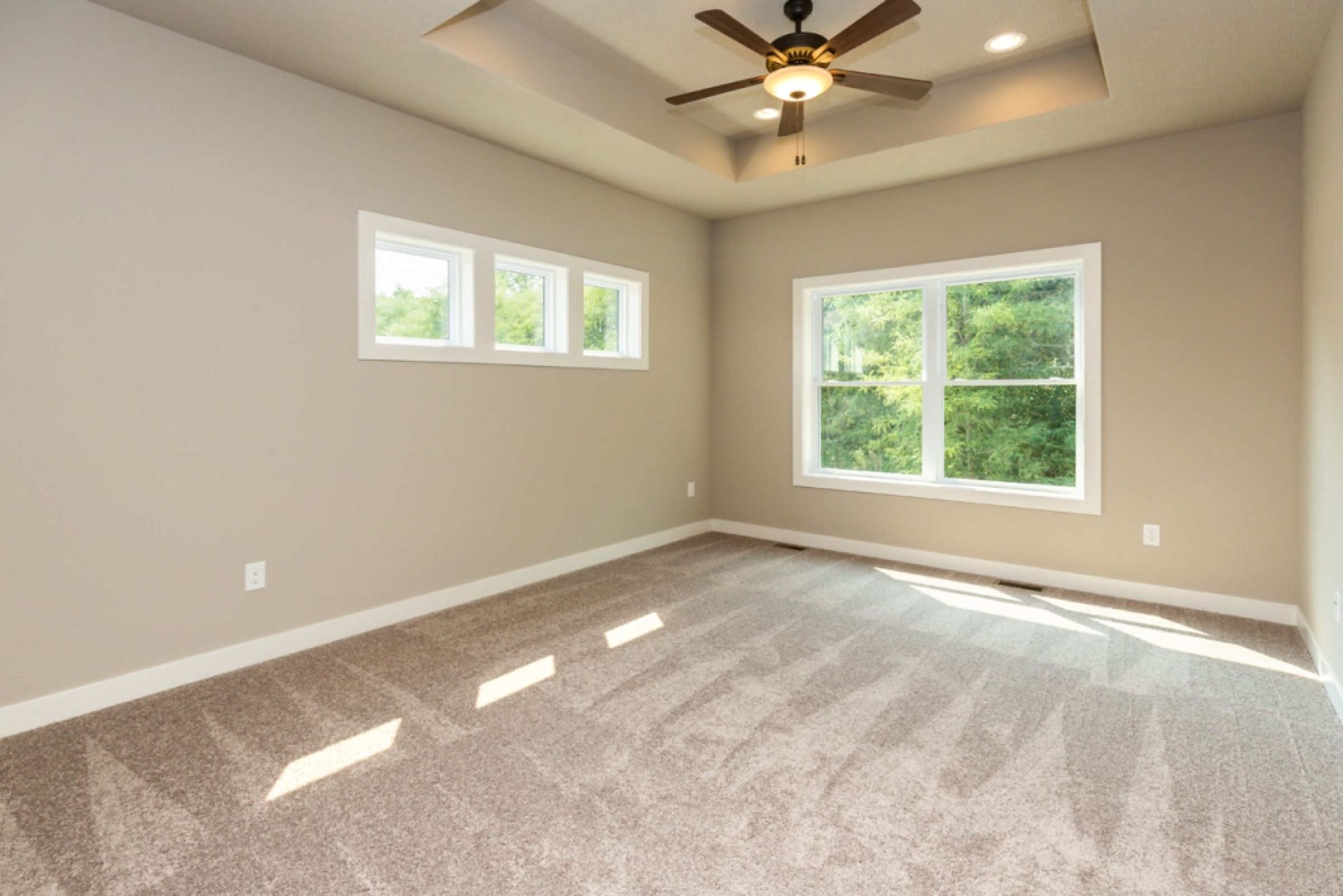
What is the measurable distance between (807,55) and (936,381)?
2646 millimetres

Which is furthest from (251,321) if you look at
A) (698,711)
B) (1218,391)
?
(1218,391)

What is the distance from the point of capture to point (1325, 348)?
2945 mm

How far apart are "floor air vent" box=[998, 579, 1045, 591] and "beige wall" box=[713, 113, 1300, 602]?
0.47 ft

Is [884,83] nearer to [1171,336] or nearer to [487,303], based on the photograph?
[1171,336]

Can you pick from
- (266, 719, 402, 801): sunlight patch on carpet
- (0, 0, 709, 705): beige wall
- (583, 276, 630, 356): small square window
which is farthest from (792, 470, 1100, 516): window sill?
(266, 719, 402, 801): sunlight patch on carpet

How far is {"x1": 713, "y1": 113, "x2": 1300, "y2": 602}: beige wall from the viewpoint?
3596mm

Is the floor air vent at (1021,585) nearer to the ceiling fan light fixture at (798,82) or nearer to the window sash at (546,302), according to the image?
the ceiling fan light fixture at (798,82)

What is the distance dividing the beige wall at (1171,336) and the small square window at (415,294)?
2.89 m

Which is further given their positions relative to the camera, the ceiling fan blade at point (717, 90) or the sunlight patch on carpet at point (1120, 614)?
the sunlight patch on carpet at point (1120, 614)

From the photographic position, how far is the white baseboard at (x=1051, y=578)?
3.71m

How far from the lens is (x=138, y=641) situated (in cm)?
278

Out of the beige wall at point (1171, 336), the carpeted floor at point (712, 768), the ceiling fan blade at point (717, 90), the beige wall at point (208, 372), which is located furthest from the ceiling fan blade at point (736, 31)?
the carpeted floor at point (712, 768)

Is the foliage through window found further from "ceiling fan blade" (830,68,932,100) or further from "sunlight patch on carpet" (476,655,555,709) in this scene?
"ceiling fan blade" (830,68,932,100)

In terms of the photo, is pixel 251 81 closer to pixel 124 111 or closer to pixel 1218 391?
pixel 124 111
